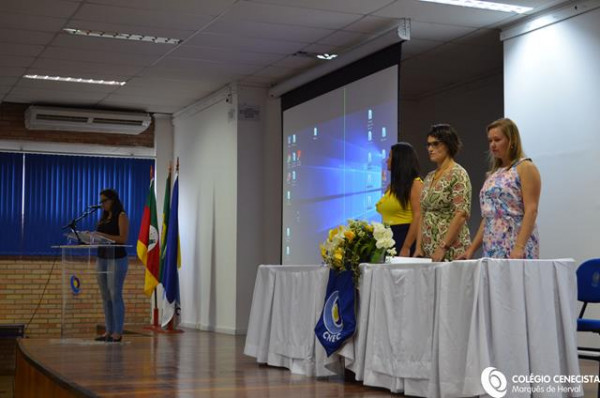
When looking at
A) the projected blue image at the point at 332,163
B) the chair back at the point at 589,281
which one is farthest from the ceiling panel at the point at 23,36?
the chair back at the point at 589,281

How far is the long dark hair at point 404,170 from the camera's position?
5375mm

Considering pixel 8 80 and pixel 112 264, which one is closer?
pixel 112 264

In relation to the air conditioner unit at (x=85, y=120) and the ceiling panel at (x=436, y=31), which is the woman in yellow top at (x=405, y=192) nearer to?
the ceiling panel at (x=436, y=31)

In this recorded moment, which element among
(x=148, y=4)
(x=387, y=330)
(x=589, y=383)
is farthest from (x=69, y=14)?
(x=589, y=383)

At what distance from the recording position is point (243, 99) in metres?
10.2

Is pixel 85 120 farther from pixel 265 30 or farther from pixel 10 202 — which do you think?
pixel 265 30

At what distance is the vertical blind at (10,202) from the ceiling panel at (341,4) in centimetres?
597

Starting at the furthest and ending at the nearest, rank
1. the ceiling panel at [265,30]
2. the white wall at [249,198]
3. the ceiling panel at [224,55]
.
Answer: the white wall at [249,198] → the ceiling panel at [224,55] → the ceiling panel at [265,30]

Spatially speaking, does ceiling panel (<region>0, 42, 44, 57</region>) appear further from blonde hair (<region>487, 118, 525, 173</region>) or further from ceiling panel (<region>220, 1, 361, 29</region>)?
blonde hair (<region>487, 118, 525, 173</region>)

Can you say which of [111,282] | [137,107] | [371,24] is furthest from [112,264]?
[137,107]

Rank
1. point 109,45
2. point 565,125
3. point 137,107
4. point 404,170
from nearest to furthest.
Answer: point 404,170, point 565,125, point 109,45, point 137,107

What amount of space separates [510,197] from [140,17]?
442 centimetres

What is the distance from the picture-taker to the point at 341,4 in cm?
709

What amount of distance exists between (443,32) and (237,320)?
4.05 meters
